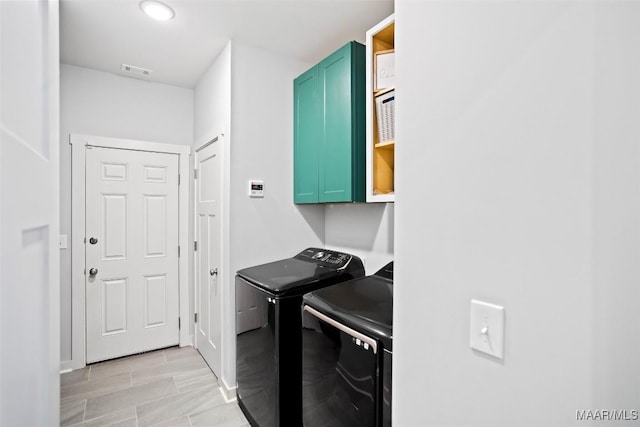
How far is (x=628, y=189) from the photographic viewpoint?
54 centimetres

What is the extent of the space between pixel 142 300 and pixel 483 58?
130 inches

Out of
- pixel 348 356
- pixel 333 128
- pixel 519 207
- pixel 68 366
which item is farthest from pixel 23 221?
pixel 68 366

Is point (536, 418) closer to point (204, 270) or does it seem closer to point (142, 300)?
point (204, 270)

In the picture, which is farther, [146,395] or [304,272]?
[146,395]

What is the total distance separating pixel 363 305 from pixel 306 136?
4.76 feet

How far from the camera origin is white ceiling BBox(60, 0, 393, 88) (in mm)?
1918

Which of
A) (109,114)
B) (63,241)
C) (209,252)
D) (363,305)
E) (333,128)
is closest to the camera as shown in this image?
(363,305)

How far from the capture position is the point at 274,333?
176 centimetres

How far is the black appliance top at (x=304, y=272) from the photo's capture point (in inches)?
72.0

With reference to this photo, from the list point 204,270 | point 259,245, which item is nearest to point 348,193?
point 259,245

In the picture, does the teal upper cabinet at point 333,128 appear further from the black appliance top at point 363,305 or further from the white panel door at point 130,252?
the white panel door at point 130,252

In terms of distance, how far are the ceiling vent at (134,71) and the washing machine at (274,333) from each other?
6.65 ft

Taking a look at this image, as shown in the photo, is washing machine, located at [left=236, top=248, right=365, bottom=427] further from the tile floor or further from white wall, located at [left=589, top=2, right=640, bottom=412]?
white wall, located at [left=589, top=2, right=640, bottom=412]

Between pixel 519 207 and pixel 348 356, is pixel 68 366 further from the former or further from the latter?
pixel 519 207
